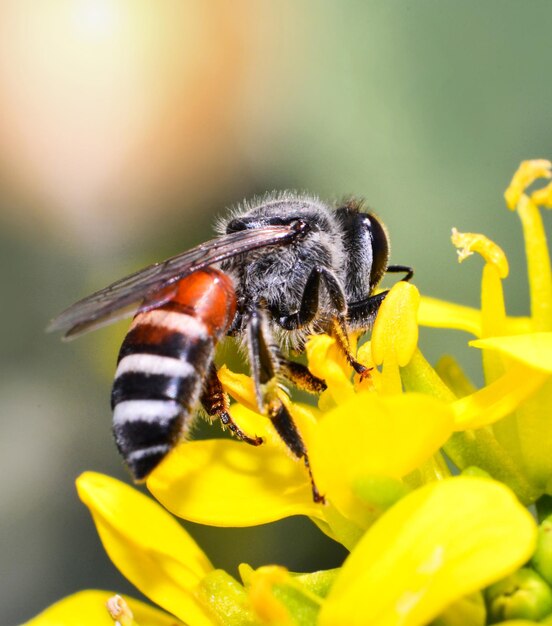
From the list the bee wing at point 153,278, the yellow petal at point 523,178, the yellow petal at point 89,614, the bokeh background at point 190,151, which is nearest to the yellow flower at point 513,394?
the yellow petal at point 523,178

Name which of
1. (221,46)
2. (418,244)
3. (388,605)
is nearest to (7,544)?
(418,244)

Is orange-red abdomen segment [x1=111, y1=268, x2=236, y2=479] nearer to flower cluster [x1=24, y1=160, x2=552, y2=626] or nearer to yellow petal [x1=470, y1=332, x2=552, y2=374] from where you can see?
flower cluster [x1=24, y1=160, x2=552, y2=626]

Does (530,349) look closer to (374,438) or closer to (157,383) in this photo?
(374,438)

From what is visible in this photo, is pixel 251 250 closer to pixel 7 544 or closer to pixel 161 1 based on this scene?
pixel 7 544

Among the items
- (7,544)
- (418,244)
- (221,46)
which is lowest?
(7,544)

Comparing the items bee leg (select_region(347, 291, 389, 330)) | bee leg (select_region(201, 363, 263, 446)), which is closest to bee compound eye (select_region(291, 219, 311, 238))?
bee leg (select_region(347, 291, 389, 330))

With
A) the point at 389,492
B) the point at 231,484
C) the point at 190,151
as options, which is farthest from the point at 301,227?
the point at 190,151

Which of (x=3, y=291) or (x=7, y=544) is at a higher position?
(x=3, y=291)
